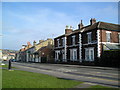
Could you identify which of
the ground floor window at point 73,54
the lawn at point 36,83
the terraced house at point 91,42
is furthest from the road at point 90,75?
the ground floor window at point 73,54

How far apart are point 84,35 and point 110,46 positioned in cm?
719

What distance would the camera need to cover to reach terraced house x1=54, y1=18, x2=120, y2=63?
30656mm

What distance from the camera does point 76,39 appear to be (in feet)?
124

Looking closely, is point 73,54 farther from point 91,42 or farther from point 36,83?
point 36,83

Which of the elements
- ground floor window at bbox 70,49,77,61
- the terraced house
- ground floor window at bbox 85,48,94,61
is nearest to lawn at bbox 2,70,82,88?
the terraced house

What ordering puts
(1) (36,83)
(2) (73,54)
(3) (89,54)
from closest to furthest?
1. (1) (36,83)
2. (3) (89,54)
3. (2) (73,54)

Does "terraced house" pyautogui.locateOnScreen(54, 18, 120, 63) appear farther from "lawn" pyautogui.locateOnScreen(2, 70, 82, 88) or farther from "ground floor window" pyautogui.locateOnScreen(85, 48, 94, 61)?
"lawn" pyautogui.locateOnScreen(2, 70, 82, 88)

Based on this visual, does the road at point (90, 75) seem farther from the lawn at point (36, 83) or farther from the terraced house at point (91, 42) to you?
the terraced house at point (91, 42)

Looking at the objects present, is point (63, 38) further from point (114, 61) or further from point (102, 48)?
point (114, 61)

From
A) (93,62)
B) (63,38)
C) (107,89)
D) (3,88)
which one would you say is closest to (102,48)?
(93,62)

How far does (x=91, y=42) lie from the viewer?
32.5 metres

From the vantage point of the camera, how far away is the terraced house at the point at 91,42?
101 ft

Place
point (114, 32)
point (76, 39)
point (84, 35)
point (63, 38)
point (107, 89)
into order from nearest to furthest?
1. point (107, 89)
2. point (114, 32)
3. point (84, 35)
4. point (76, 39)
5. point (63, 38)

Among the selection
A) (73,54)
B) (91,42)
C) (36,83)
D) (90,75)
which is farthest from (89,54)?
(36,83)
